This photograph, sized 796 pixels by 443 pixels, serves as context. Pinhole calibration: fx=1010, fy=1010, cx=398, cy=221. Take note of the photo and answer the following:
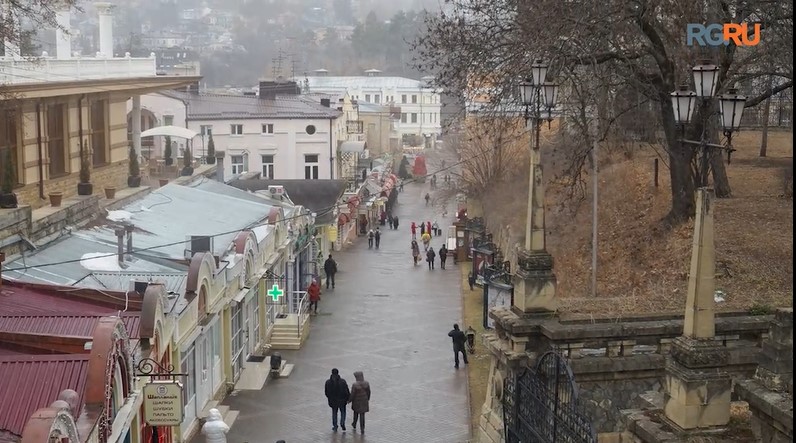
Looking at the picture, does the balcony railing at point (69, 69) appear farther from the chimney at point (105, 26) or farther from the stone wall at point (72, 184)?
the stone wall at point (72, 184)

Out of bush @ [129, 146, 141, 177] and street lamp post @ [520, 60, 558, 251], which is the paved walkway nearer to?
street lamp post @ [520, 60, 558, 251]

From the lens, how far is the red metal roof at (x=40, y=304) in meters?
14.2

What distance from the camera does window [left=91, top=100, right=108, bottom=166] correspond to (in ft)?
96.0

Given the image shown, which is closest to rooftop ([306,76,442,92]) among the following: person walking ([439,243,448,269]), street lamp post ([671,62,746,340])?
person walking ([439,243,448,269])

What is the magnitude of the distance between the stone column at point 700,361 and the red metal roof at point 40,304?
8.23m

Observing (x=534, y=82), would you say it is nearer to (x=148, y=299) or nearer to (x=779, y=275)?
(x=779, y=275)

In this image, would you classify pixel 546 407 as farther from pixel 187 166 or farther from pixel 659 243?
pixel 187 166

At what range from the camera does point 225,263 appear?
22.0 meters

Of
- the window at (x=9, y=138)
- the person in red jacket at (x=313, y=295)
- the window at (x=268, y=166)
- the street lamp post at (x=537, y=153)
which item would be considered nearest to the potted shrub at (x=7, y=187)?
the window at (x=9, y=138)

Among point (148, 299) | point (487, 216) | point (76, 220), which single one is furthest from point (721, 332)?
point (487, 216)

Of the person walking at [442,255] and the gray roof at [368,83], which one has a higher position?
the gray roof at [368,83]

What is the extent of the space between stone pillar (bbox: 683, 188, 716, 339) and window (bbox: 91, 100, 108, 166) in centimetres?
2286

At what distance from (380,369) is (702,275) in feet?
53.7

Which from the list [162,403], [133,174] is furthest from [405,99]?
[162,403]
